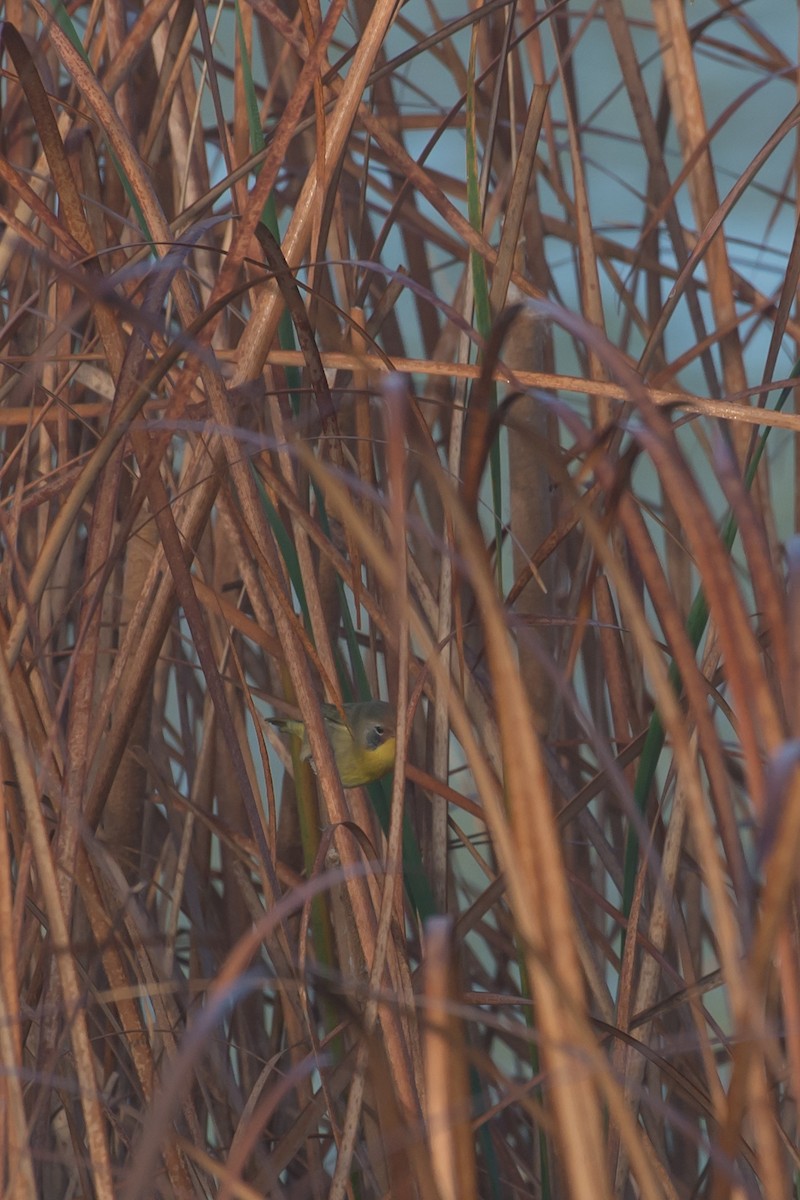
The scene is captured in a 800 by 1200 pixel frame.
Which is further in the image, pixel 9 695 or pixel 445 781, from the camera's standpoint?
pixel 445 781

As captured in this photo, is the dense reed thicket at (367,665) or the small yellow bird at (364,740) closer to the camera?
the dense reed thicket at (367,665)

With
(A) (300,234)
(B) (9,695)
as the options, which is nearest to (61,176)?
(A) (300,234)

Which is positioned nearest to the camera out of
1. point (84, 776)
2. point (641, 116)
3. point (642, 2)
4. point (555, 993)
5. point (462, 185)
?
point (555, 993)

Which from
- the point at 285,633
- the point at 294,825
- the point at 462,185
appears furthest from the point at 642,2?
the point at 285,633

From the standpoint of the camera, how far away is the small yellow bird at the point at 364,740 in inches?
23.6

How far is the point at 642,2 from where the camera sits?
1.81 meters

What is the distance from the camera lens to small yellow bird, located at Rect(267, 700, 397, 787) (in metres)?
0.60

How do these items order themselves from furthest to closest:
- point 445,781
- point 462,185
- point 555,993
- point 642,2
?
point 642,2, point 462,185, point 445,781, point 555,993

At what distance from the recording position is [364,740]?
700 millimetres

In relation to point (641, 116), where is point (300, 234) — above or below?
below

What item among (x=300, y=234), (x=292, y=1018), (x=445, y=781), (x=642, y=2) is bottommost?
(x=292, y=1018)

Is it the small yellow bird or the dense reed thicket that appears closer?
the dense reed thicket

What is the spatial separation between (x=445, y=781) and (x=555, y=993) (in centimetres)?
29

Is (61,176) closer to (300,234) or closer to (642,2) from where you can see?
(300,234)
